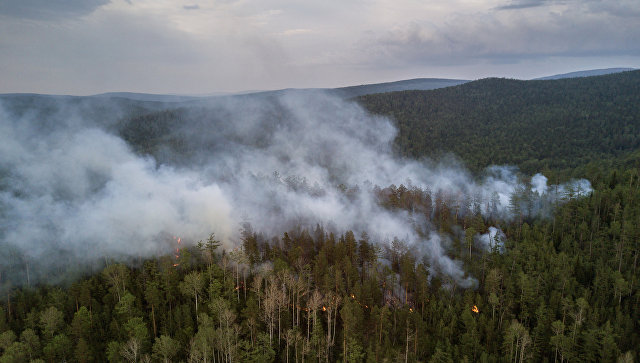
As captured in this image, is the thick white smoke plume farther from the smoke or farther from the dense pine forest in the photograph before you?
the smoke

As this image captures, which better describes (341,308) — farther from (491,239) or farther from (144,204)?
(144,204)

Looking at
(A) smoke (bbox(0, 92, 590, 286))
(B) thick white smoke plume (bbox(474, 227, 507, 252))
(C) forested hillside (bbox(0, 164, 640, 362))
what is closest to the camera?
(C) forested hillside (bbox(0, 164, 640, 362))

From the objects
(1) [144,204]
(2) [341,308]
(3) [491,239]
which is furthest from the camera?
(1) [144,204]

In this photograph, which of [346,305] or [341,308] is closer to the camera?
[346,305]

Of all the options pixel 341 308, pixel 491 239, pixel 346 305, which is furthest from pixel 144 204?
pixel 491 239

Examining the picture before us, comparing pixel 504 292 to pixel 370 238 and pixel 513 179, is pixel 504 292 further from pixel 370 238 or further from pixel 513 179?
pixel 513 179

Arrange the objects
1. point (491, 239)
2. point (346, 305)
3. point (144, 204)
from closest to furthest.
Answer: point (346, 305)
point (491, 239)
point (144, 204)

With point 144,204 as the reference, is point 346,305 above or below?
below

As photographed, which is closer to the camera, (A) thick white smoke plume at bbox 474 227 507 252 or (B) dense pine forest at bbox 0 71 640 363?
(B) dense pine forest at bbox 0 71 640 363

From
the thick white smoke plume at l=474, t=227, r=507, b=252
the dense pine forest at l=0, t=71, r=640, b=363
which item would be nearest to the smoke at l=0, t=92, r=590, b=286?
the dense pine forest at l=0, t=71, r=640, b=363

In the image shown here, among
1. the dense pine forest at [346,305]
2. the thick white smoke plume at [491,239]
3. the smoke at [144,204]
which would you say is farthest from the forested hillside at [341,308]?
the smoke at [144,204]

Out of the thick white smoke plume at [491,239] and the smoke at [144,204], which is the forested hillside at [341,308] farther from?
the smoke at [144,204]

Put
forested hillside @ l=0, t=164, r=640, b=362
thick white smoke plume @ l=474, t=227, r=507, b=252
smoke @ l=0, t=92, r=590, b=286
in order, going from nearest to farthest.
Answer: forested hillside @ l=0, t=164, r=640, b=362, smoke @ l=0, t=92, r=590, b=286, thick white smoke plume @ l=474, t=227, r=507, b=252
